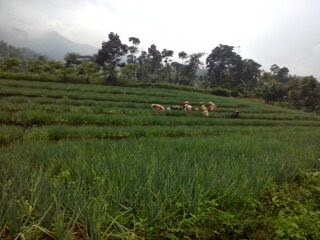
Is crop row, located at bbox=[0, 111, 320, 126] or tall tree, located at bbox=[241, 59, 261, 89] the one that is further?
tall tree, located at bbox=[241, 59, 261, 89]

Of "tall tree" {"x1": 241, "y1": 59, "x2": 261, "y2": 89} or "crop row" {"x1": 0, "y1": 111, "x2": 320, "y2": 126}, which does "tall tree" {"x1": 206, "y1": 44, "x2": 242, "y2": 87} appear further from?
"crop row" {"x1": 0, "y1": 111, "x2": 320, "y2": 126}

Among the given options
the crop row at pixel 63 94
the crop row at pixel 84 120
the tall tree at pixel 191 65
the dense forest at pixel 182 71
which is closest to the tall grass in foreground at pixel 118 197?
the crop row at pixel 84 120

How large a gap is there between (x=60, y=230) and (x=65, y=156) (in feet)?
10.9

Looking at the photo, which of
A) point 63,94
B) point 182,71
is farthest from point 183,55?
point 63,94

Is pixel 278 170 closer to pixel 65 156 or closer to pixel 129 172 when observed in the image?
pixel 129 172

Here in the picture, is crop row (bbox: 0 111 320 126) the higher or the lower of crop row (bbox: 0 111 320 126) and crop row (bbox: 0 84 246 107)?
the higher

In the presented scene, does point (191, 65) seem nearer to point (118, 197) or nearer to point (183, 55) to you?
point (183, 55)

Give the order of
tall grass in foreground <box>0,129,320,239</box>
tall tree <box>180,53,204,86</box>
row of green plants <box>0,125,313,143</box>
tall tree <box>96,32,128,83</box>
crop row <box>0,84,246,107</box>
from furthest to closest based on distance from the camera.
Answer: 1. tall tree <box>180,53,204,86</box>
2. tall tree <box>96,32,128,83</box>
3. crop row <box>0,84,246,107</box>
4. row of green plants <box>0,125,313,143</box>
5. tall grass in foreground <box>0,129,320,239</box>

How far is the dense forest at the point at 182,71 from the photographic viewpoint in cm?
4394

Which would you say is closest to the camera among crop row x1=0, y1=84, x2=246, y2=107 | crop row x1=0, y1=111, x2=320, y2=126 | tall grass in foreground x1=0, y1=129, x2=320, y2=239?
tall grass in foreground x1=0, y1=129, x2=320, y2=239

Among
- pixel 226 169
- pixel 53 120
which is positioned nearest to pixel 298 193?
pixel 226 169

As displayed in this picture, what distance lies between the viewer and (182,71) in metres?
69.2

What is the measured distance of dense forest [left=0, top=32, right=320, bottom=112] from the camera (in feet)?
144

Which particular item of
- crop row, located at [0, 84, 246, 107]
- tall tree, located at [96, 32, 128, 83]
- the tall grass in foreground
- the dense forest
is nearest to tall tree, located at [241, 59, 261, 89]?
the dense forest
